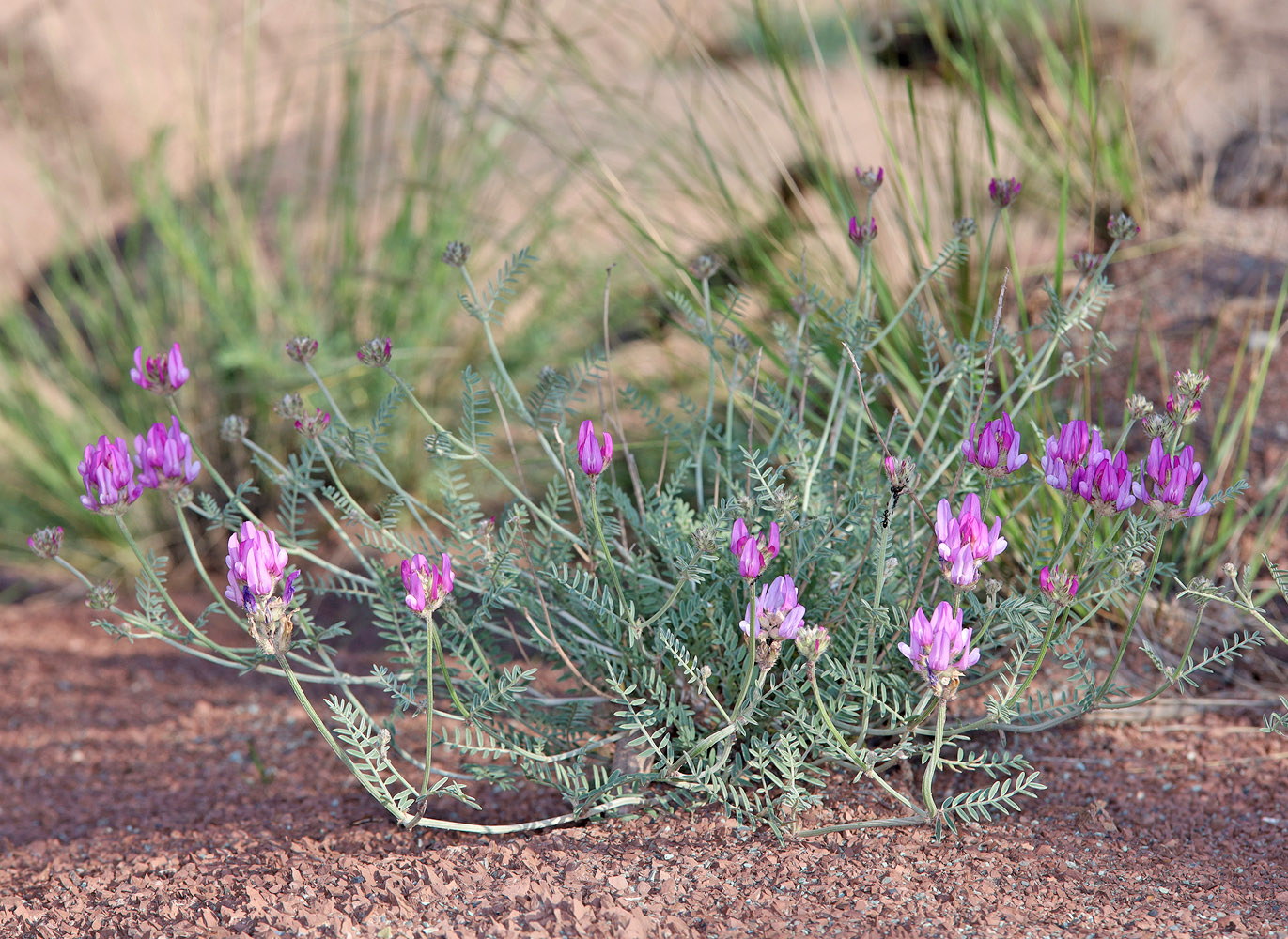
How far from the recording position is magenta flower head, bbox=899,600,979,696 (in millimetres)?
1074

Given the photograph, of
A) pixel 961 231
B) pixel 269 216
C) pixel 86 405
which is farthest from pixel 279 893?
pixel 269 216

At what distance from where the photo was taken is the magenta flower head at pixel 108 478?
4.25 feet

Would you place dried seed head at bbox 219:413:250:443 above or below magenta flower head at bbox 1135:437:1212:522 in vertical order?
above

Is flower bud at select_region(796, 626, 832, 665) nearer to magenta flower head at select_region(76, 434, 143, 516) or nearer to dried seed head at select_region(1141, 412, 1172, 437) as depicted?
dried seed head at select_region(1141, 412, 1172, 437)

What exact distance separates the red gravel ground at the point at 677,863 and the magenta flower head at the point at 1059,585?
0.35 metres

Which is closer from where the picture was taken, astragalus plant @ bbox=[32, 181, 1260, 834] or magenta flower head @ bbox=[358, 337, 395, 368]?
astragalus plant @ bbox=[32, 181, 1260, 834]

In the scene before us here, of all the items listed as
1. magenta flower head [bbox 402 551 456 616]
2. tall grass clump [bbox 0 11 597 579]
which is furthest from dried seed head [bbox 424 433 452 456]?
tall grass clump [bbox 0 11 597 579]

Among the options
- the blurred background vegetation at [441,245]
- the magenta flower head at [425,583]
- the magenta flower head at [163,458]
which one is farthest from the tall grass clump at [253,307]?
the magenta flower head at [425,583]

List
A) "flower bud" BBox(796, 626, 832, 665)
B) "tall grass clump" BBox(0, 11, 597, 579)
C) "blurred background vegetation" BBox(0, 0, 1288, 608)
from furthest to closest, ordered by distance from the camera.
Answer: "tall grass clump" BBox(0, 11, 597, 579) → "blurred background vegetation" BBox(0, 0, 1288, 608) → "flower bud" BBox(796, 626, 832, 665)

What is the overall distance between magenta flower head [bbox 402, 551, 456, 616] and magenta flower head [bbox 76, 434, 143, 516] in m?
0.40

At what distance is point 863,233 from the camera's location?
1449 millimetres

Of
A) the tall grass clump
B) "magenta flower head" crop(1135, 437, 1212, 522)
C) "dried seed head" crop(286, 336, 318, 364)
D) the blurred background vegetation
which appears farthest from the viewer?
the tall grass clump

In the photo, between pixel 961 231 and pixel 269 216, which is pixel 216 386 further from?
pixel 961 231

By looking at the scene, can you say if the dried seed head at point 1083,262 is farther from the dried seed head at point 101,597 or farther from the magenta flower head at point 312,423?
the dried seed head at point 101,597
